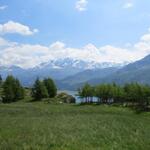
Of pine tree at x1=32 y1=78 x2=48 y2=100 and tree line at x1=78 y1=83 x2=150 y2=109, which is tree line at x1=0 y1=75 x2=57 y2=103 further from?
tree line at x1=78 y1=83 x2=150 y2=109

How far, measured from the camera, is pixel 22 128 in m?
58.1

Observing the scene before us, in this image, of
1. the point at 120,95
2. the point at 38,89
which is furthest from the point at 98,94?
the point at 38,89

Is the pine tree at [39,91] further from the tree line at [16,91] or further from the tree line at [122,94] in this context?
the tree line at [122,94]

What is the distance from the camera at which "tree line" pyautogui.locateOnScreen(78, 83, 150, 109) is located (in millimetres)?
139625

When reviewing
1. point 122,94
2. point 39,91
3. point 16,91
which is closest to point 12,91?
point 16,91

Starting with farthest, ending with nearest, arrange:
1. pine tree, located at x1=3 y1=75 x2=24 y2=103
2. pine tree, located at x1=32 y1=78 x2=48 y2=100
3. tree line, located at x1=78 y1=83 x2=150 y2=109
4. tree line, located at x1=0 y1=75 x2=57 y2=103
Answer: pine tree, located at x1=32 y1=78 x2=48 y2=100, tree line, located at x1=0 y1=75 x2=57 y2=103, pine tree, located at x1=3 y1=75 x2=24 y2=103, tree line, located at x1=78 y1=83 x2=150 y2=109

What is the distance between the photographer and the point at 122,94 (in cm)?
14950

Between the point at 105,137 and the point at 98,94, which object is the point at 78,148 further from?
the point at 98,94

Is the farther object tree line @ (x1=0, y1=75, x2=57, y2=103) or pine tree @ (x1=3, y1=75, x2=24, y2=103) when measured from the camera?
tree line @ (x1=0, y1=75, x2=57, y2=103)

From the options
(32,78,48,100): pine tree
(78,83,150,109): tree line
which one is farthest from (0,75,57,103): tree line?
(78,83,150,109): tree line

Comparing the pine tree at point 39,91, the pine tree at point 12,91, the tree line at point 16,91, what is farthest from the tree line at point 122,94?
the pine tree at point 12,91

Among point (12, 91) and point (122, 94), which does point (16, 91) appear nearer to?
point (12, 91)

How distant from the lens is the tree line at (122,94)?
13962 cm

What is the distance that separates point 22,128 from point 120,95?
95513 mm
